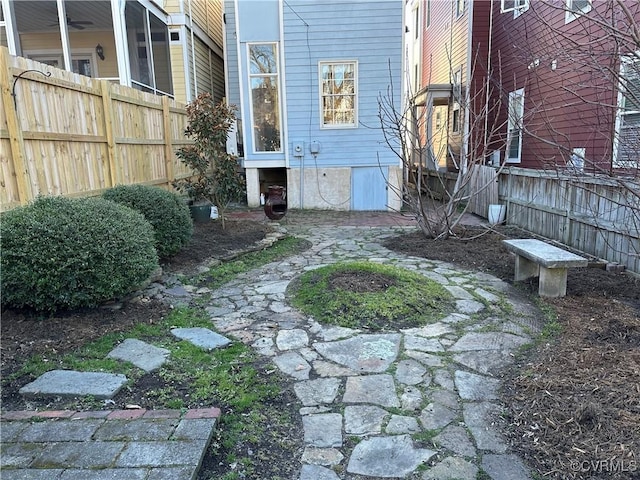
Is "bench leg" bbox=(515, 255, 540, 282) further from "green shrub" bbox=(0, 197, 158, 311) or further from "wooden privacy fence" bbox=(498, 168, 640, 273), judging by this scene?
"green shrub" bbox=(0, 197, 158, 311)

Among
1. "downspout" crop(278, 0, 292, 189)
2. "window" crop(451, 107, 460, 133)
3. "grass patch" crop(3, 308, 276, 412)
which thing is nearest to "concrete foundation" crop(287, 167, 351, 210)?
"downspout" crop(278, 0, 292, 189)

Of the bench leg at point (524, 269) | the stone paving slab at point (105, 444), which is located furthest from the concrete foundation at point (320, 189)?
the stone paving slab at point (105, 444)

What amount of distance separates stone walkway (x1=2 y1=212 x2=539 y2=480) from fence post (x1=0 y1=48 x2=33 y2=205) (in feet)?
5.29

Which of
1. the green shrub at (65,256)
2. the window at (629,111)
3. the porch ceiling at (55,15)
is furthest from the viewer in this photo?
the porch ceiling at (55,15)

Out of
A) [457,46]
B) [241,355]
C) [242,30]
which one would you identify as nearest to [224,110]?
[242,30]

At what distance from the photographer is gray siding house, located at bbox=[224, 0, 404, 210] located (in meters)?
9.98

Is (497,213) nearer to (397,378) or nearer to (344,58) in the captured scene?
(344,58)

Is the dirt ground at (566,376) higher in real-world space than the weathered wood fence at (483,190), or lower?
lower

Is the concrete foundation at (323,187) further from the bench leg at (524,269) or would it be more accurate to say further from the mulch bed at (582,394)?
the mulch bed at (582,394)

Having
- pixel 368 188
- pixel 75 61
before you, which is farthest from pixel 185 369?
pixel 75 61

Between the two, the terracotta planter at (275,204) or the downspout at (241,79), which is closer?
the terracotta planter at (275,204)

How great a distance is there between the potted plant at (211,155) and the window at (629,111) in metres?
5.43

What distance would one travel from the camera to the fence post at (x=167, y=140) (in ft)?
27.7

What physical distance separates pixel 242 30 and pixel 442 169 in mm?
7741
